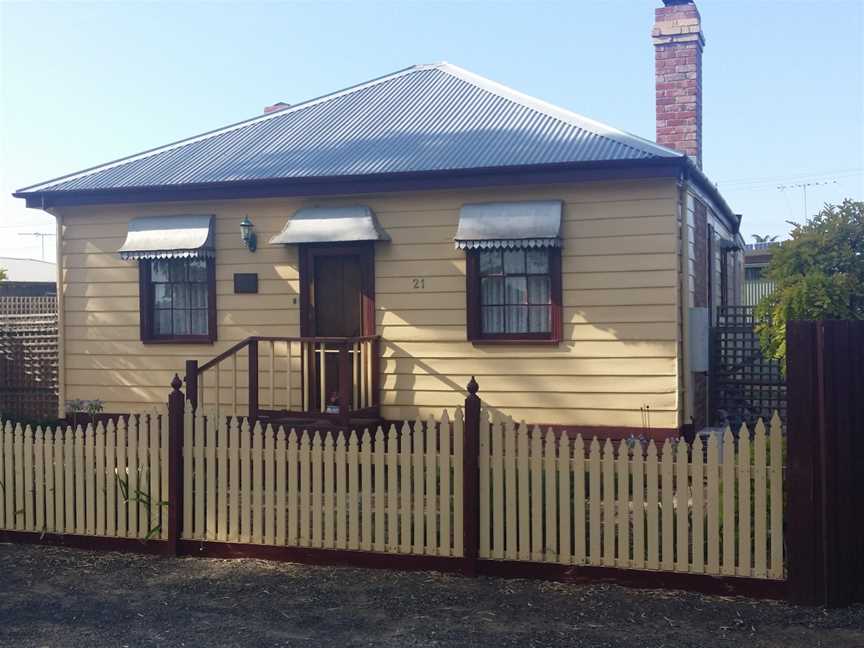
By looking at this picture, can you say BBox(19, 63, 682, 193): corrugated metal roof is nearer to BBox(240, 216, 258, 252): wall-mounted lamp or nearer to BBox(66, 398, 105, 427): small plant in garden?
BBox(240, 216, 258, 252): wall-mounted lamp

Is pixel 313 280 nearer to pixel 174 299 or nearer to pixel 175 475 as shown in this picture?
pixel 174 299

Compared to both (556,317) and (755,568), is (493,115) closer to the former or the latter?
(556,317)

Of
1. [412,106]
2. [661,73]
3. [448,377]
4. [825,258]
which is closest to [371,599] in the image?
[448,377]

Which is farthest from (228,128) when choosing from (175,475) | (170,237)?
(175,475)

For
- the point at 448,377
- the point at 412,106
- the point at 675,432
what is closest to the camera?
the point at 675,432

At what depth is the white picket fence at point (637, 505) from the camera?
19.5 feet

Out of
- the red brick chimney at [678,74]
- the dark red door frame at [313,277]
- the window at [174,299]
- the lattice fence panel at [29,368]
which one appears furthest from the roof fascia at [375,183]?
the red brick chimney at [678,74]

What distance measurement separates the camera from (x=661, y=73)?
48.8 ft

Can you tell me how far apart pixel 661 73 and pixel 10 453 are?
36.1 ft

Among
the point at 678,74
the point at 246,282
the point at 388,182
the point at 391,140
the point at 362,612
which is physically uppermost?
the point at 678,74

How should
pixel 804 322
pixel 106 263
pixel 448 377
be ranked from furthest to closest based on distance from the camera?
1. pixel 106 263
2. pixel 448 377
3. pixel 804 322

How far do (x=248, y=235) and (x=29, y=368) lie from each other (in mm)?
4688

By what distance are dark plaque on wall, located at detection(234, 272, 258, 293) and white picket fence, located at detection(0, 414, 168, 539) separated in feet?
15.1

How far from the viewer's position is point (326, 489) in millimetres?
6918
